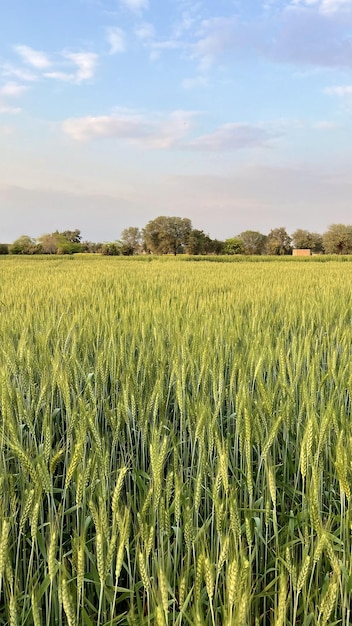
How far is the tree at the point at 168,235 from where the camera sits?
60312mm

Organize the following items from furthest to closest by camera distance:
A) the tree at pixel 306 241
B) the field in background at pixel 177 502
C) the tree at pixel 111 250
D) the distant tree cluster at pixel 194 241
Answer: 1. the tree at pixel 306 241
2. the distant tree cluster at pixel 194 241
3. the tree at pixel 111 250
4. the field in background at pixel 177 502

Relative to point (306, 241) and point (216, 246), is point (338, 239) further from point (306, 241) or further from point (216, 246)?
point (216, 246)

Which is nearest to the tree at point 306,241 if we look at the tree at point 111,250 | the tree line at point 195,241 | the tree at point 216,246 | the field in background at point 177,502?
the tree line at point 195,241

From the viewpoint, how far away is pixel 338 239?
5616 centimetres

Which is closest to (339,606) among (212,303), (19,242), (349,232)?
(212,303)

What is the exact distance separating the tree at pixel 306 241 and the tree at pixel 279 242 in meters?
1.02

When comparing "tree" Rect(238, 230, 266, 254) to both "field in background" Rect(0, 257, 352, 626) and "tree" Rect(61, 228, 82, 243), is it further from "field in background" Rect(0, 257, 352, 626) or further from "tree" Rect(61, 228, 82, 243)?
"field in background" Rect(0, 257, 352, 626)

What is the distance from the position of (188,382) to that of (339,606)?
103cm

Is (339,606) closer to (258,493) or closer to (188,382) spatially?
(258,493)

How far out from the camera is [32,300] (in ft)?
13.8

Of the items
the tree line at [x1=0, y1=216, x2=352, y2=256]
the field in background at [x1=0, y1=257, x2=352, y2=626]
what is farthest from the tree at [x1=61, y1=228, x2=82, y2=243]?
the field in background at [x1=0, y1=257, x2=352, y2=626]

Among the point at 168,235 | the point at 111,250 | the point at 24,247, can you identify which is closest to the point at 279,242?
the point at 168,235

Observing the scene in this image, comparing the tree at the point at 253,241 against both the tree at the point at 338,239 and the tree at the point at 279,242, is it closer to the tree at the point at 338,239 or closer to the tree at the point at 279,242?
the tree at the point at 279,242

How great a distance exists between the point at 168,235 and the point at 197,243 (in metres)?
3.86
